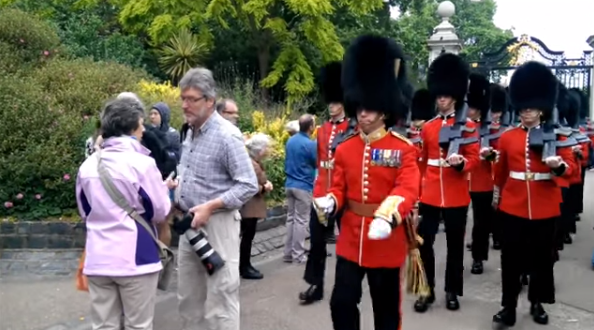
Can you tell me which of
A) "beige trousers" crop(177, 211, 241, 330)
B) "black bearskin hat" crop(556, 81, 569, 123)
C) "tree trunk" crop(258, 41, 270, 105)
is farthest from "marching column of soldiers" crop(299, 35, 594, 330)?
"tree trunk" crop(258, 41, 270, 105)

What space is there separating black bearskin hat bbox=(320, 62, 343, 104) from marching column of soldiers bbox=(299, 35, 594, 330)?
0.05 ft

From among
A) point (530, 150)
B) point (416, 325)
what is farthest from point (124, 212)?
point (530, 150)

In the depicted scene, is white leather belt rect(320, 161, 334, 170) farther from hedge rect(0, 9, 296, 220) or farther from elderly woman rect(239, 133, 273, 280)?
hedge rect(0, 9, 296, 220)

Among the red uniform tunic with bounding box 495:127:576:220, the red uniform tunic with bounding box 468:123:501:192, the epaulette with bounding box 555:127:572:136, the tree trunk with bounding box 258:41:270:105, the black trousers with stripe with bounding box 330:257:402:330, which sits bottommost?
the black trousers with stripe with bounding box 330:257:402:330

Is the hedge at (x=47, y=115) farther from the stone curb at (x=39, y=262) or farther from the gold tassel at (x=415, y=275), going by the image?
the gold tassel at (x=415, y=275)

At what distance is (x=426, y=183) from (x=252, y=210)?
2.02 metres

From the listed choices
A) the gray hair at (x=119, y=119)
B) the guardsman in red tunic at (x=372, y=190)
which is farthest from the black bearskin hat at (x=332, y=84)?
the gray hair at (x=119, y=119)

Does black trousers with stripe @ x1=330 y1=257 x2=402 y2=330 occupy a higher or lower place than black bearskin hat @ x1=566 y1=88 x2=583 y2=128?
lower

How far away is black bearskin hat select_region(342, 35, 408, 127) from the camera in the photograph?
4757mm

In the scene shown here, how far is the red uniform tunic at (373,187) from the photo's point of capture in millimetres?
4656

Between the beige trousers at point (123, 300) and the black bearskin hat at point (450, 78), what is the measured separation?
12.1 ft

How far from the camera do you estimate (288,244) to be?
8.55 metres

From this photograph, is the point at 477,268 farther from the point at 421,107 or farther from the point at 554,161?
the point at 421,107

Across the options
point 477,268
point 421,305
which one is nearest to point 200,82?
point 421,305
